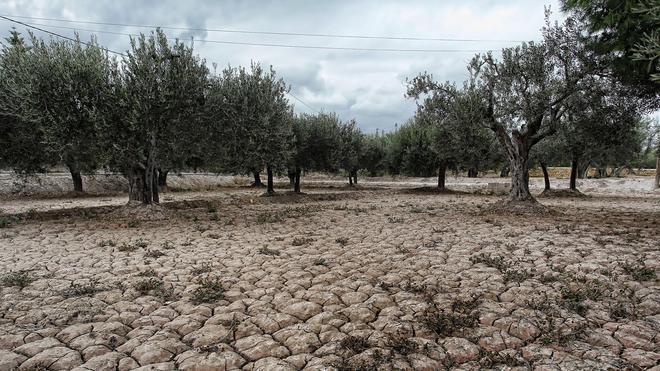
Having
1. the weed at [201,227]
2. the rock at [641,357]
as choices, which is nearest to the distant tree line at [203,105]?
the weed at [201,227]

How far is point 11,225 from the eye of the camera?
1318 cm


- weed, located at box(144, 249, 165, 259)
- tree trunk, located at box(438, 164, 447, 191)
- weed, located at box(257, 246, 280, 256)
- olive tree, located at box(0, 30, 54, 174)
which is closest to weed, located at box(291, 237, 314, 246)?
weed, located at box(257, 246, 280, 256)

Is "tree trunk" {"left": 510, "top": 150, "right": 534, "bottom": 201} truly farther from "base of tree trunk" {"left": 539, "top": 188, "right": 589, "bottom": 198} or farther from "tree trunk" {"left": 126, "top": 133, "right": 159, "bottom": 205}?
"tree trunk" {"left": 126, "top": 133, "right": 159, "bottom": 205}

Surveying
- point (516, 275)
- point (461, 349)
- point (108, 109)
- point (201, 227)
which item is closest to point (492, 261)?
point (516, 275)

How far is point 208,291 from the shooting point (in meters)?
6.34

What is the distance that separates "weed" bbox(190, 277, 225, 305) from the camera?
6.02m

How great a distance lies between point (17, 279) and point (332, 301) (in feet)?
18.7

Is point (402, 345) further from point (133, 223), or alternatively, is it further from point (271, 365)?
point (133, 223)

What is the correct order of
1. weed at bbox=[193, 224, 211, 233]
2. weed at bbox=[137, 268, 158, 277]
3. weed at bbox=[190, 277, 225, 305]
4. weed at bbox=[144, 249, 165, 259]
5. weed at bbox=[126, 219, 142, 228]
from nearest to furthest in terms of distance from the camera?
weed at bbox=[190, 277, 225, 305], weed at bbox=[137, 268, 158, 277], weed at bbox=[144, 249, 165, 259], weed at bbox=[193, 224, 211, 233], weed at bbox=[126, 219, 142, 228]

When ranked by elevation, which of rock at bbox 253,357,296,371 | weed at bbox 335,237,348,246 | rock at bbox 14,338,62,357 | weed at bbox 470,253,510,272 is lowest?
rock at bbox 253,357,296,371

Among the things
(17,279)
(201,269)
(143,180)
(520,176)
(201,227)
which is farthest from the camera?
(520,176)

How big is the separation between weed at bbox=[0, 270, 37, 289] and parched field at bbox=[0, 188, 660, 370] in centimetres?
3

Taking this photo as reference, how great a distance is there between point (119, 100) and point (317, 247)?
30.6 ft

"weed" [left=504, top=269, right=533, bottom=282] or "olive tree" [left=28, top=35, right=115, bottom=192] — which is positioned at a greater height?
"olive tree" [left=28, top=35, right=115, bottom=192]
